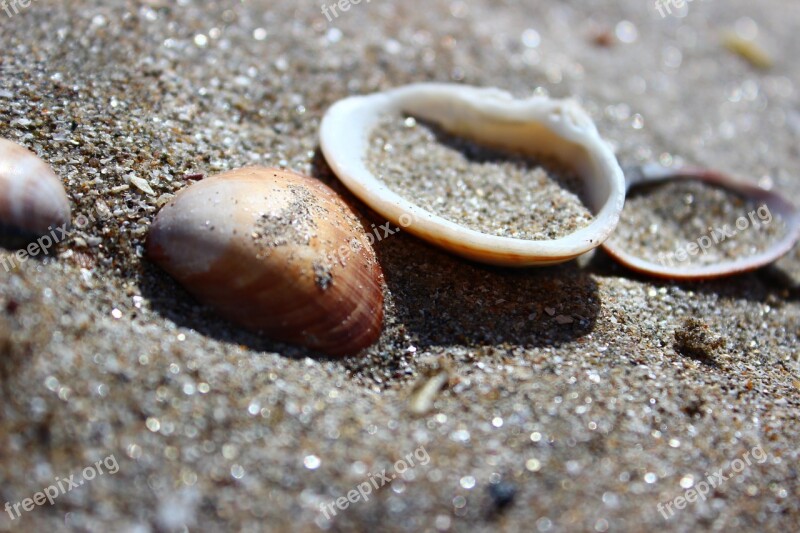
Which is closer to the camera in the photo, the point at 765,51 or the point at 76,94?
the point at 76,94

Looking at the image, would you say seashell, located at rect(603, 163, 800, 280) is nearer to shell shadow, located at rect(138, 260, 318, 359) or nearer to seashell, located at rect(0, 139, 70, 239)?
shell shadow, located at rect(138, 260, 318, 359)

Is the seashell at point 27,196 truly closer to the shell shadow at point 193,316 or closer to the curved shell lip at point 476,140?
the shell shadow at point 193,316

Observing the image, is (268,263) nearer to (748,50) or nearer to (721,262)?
(721,262)

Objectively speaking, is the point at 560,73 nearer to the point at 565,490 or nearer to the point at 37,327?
the point at 565,490

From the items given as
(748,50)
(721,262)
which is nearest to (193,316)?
(721,262)

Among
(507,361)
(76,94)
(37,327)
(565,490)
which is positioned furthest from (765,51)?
(37,327)

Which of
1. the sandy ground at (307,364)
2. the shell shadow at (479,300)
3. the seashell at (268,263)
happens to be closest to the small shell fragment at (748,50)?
the sandy ground at (307,364)

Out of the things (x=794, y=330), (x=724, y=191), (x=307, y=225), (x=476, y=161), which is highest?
(x=307, y=225)
